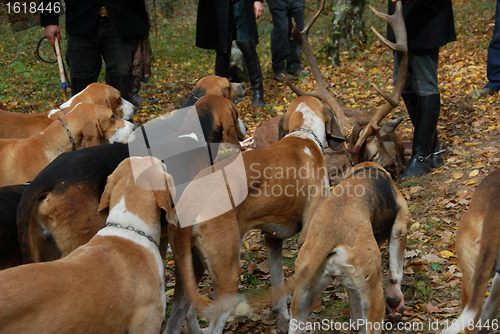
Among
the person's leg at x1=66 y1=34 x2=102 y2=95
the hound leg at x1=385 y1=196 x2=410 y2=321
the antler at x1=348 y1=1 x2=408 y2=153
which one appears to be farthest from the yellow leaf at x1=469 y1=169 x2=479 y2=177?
the person's leg at x1=66 y1=34 x2=102 y2=95

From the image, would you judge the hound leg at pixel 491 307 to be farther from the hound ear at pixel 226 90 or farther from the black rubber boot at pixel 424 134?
the hound ear at pixel 226 90

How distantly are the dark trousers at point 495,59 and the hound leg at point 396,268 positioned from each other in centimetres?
534

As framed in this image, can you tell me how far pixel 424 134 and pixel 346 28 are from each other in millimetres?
6879

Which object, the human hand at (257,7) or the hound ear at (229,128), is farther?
the human hand at (257,7)

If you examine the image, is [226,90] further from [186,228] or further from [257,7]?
[257,7]

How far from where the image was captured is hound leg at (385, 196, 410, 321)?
3.33 meters

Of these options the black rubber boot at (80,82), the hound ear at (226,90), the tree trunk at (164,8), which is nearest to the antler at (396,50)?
the hound ear at (226,90)

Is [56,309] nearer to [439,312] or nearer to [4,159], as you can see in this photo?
[4,159]

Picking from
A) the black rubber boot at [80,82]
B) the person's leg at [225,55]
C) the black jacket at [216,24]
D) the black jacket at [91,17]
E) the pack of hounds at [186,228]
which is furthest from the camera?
the person's leg at [225,55]

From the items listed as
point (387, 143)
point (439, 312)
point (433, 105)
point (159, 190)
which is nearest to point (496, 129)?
point (433, 105)

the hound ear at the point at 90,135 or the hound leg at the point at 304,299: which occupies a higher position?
the hound ear at the point at 90,135

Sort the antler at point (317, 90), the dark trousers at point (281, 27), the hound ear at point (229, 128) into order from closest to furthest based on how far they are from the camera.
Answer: the hound ear at point (229, 128)
the antler at point (317, 90)
the dark trousers at point (281, 27)

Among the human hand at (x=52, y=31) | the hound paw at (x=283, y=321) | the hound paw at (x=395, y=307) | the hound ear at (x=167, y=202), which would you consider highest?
the human hand at (x=52, y=31)

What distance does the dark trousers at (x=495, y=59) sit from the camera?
7250mm
